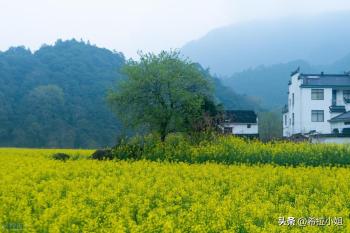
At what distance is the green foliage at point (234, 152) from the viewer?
2248 centimetres

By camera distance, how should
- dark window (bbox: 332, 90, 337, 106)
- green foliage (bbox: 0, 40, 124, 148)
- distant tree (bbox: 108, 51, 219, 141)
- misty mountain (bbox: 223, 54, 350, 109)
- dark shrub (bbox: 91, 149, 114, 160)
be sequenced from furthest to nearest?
1. misty mountain (bbox: 223, 54, 350, 109)
2. green foliage (bbox: 0, 40, 124, 148)
3. dark window (bbox: 332, 90, 337, 106)
4. distant tree (bbox: 108, 51, 219, 141)
5. dark shrub (bbox: 91, 149, 114, 160)

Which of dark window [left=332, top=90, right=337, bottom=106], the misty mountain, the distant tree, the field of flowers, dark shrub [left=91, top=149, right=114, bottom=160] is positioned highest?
the misty mountain

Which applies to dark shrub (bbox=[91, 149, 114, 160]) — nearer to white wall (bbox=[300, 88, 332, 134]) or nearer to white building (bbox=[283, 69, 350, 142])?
white building (bbox=[283, 69, 350, 142])

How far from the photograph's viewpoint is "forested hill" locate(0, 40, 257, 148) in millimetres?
63375

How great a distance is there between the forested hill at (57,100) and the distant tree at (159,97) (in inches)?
1032

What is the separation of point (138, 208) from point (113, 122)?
56.9 metres

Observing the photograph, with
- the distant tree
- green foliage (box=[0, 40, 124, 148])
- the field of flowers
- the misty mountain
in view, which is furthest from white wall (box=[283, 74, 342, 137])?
the misty mountain

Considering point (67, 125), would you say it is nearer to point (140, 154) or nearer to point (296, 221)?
point (140, 154)

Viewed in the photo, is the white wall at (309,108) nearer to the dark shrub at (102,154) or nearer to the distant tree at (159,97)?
the distant tree at (159,97)

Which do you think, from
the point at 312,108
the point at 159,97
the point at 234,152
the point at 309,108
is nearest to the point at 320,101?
the point at 312,108

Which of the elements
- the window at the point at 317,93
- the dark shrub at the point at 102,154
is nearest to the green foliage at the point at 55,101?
the window at the point at 317,93

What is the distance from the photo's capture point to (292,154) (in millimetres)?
22844

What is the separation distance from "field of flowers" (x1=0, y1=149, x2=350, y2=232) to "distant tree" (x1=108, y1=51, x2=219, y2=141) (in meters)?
13.7

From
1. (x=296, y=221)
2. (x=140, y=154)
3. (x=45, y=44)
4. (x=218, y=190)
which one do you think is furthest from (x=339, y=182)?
(x=45, y=44)
